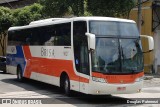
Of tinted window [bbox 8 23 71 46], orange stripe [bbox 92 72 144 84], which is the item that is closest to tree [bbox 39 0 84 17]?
tinted window [bbox 8 23 71 46]

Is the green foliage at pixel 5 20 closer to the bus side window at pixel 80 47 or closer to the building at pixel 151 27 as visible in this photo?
the building at pixel 151 27

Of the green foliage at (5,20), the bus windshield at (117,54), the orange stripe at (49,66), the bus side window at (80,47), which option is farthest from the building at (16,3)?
the bus windshield at (117,54)

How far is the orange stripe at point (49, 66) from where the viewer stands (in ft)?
48.6

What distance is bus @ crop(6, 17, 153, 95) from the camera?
1323 cm

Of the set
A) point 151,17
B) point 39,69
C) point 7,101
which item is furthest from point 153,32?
point 7,101

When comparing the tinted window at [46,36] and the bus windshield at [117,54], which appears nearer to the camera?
the bus windshield at [117,54]

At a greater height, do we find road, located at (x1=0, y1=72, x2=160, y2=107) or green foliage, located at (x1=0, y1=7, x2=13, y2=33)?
green foliage, located at (x1=0, y1=7, x2=13, y2=33)

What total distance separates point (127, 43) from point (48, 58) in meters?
4.58

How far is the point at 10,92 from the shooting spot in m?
16.6

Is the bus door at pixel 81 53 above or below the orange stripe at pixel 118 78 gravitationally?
above

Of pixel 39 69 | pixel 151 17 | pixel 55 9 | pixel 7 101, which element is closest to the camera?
pixel 7 101

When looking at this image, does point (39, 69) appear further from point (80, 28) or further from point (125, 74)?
point (125, 74)

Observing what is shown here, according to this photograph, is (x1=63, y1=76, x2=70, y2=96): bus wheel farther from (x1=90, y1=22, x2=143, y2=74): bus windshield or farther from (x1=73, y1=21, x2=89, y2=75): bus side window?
(x1=90, y1=22, x2=143, y2=74): bus windshield

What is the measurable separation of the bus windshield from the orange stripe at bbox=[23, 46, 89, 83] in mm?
891
